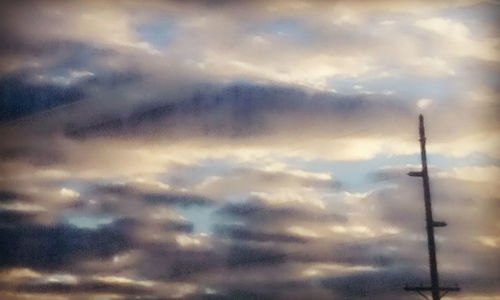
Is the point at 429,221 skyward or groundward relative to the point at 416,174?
groundward

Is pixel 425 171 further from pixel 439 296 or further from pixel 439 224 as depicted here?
pixel 439 296

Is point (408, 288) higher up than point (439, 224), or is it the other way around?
point (439, 224)

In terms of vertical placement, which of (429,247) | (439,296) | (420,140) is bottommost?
(439,296)

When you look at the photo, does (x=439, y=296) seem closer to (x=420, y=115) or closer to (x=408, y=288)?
(x=408, y=288)

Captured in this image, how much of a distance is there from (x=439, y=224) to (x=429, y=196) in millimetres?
1237

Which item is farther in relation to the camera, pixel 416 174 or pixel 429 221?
pixel 416 174

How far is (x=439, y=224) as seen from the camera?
31047 mm

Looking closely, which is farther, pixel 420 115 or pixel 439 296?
pixel 420 115

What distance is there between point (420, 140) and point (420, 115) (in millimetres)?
1133

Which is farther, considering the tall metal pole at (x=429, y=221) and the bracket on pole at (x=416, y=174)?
the bracket on pole at (x=416, y=174)

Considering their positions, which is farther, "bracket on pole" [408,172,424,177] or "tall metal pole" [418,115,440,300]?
"bracket on pole" [408,172,424,177]

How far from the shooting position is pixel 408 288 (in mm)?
31016

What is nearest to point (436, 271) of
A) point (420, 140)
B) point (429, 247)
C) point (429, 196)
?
point (429, 247)

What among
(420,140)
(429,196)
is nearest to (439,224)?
(429,196)
